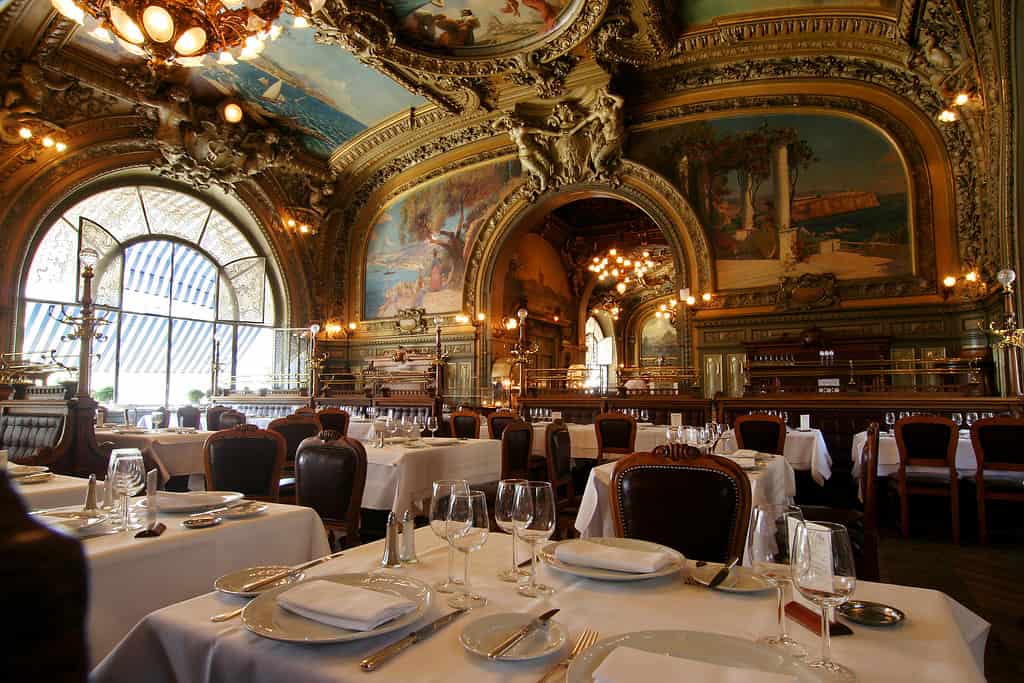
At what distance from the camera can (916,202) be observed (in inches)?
428

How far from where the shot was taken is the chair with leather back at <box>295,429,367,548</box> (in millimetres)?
3141

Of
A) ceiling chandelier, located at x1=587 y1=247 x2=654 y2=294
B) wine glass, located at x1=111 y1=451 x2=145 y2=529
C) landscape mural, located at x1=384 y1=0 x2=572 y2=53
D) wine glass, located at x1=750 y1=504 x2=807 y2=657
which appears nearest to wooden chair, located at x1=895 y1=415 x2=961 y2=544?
wine glass, located at x1=750 y1=504 x2=807 y2=657

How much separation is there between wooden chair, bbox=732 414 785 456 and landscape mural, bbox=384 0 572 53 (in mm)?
8283

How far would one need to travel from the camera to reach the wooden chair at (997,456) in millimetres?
4918

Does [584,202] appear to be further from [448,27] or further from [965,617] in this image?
[965,617]

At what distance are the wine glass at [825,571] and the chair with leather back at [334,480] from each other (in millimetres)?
2515

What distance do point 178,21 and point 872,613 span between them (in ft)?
26.0

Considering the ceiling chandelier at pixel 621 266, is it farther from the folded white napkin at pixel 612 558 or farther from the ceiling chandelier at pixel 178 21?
the folded white napkin at pixel 612 558

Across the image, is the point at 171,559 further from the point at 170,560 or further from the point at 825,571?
the point at 825,571

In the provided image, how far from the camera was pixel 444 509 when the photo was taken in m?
1.30

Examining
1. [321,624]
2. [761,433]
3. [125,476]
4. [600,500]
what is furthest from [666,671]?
[761,433]

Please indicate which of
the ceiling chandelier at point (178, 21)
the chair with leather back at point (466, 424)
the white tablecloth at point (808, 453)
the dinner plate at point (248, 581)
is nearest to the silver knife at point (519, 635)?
the dinner plate at point (248, 581)

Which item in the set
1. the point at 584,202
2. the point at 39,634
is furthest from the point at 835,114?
the point at 39,634

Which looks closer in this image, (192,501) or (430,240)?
(192,501)
